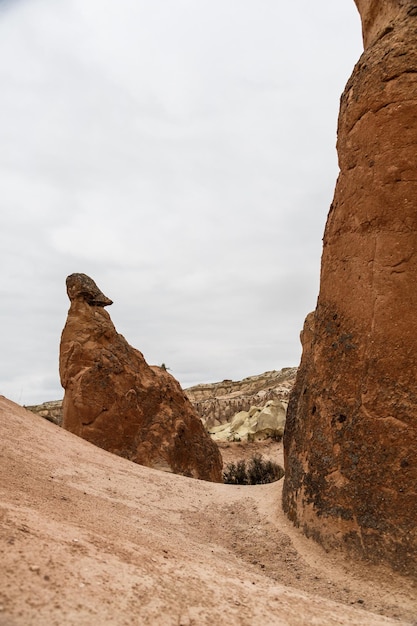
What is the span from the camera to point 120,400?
11.5 metres

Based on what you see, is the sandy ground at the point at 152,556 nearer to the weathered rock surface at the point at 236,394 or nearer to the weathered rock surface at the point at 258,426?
the weathered rock surface at the point at 258,426

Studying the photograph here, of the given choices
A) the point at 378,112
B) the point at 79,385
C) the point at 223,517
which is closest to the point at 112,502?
the point at 223,517

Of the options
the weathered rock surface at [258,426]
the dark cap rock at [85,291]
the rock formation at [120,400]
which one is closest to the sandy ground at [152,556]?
the rock formation at [120,400]

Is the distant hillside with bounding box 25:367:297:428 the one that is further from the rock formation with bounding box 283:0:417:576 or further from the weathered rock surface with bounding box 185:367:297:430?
the rock formation with bounding box 283:0:417:576

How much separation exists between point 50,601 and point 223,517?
3.88 meters

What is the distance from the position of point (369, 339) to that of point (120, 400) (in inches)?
305

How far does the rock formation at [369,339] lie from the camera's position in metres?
4.36

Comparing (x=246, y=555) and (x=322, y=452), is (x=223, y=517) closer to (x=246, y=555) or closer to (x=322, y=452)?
(x=246, y=555)

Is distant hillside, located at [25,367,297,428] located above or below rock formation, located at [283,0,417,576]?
above

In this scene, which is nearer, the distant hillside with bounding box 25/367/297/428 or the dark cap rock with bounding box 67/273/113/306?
the dark cap rock with bounding box 67/273/113/306

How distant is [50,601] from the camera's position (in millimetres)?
2041

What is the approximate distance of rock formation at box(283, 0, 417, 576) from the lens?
171 inches

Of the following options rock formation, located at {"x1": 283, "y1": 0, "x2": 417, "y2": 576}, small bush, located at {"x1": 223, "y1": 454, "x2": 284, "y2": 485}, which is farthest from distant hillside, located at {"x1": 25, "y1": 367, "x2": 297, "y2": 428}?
rock formation, located at {"x1": 283, "y1": 0, "x2": 417, "y2": 576}

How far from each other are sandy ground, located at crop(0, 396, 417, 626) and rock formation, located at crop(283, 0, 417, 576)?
1.30ft
